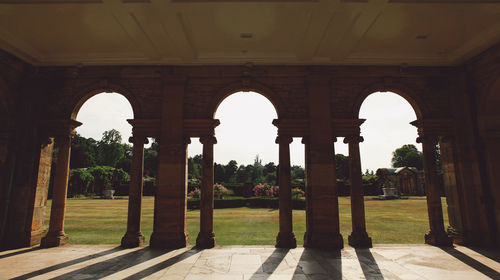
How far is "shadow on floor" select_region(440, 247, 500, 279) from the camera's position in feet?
17.2

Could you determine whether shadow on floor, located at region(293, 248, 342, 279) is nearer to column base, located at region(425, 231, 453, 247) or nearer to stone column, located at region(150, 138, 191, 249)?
column base, located at region(425, 231, 453, 247)

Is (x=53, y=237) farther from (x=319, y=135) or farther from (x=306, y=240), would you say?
(x=319, y=135)

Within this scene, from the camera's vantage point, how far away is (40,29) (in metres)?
7.02

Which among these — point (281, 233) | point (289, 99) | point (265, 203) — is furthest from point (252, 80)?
point (265, 203)

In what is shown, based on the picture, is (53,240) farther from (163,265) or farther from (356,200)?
(356,200)

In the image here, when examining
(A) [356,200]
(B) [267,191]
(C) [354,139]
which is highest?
(C) [354,139]

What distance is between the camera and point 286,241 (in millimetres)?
7629

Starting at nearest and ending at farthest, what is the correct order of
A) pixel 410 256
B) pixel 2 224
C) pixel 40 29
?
pixel 410 256 < pixel 40 29 < pixel 2 224

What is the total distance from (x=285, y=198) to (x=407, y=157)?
253ft

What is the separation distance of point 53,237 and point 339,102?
1012 cm

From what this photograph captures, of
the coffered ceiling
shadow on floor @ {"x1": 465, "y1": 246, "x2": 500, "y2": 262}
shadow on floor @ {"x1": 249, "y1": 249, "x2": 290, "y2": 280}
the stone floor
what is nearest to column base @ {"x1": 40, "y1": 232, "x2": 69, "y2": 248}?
the stone floor

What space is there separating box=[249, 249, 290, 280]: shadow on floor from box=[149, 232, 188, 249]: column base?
2.82 m

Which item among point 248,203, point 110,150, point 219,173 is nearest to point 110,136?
point 110,150

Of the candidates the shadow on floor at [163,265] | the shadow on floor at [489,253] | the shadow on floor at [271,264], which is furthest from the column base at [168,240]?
the shadow on floor at [489,253]
